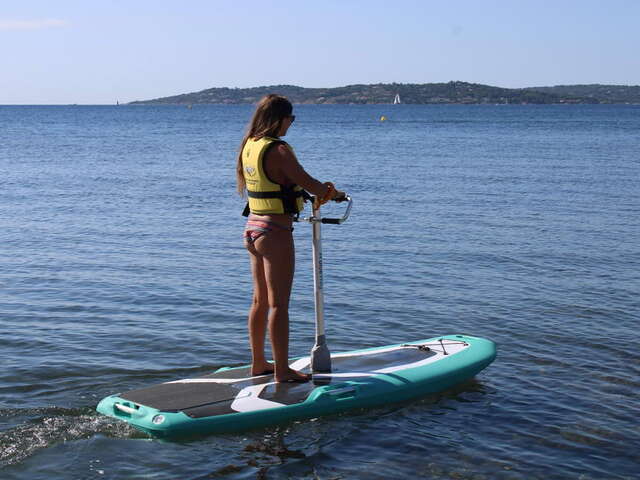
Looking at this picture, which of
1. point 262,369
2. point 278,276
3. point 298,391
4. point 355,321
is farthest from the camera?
point 355,321

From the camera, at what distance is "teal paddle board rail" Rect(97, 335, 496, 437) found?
592 centimetres

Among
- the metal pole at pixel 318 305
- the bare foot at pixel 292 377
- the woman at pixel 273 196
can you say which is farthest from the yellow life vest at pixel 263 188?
the bare foot at pixel 292 377

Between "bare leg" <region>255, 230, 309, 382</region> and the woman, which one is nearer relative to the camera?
the woman

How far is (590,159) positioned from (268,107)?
98.5 feet

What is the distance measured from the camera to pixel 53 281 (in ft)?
37.1

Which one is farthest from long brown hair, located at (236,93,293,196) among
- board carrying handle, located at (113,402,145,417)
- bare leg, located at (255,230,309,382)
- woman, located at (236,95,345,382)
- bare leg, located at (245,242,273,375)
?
board carrying handle, located at (113,402,145,417)

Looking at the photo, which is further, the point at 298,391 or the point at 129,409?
the point at 298,391

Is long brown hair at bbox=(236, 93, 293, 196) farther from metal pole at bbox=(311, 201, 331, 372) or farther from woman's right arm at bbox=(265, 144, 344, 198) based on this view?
metal pole at bbox=(311, 201, 331, 372)

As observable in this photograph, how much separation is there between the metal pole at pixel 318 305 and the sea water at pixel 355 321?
0.51 metres

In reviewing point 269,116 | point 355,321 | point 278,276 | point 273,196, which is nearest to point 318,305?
point 278,276

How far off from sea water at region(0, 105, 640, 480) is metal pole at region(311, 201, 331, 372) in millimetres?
511

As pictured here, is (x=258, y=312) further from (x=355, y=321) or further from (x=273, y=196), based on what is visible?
(x=355, y=321)

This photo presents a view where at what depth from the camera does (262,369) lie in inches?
265

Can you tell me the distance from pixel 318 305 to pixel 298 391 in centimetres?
69
